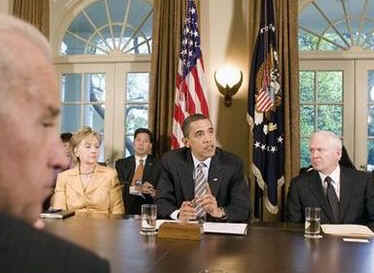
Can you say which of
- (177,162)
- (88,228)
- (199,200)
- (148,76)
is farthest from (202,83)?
(88,228)

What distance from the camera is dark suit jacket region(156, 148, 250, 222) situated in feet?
10.3

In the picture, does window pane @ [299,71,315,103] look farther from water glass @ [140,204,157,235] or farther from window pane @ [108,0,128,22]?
water glass @ [140,204,157,235]

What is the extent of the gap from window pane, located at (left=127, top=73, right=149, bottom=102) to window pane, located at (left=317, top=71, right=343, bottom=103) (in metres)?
2.00

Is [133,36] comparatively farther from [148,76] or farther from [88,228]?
[88,228]

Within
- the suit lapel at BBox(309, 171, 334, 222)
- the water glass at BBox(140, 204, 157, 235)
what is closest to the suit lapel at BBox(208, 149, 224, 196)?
the suit lapel at BBox(309, 171, 334, 222)

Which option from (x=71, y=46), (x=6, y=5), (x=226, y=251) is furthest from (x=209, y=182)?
(x=6, y=5)

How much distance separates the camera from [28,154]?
17.2 inches

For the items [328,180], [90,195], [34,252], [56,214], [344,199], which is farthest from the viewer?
[90,195]

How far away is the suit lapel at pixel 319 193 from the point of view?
308cm

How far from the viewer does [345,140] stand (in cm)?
554

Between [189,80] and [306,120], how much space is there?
146 cm

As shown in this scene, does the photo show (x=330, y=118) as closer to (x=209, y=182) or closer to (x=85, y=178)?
(x=209, y=182)

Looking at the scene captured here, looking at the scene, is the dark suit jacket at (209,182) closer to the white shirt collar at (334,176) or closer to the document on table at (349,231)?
the white shirt collar at (334,176)

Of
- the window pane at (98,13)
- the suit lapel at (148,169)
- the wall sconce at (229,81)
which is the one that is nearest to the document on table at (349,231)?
the suit lapel at (148,169)
